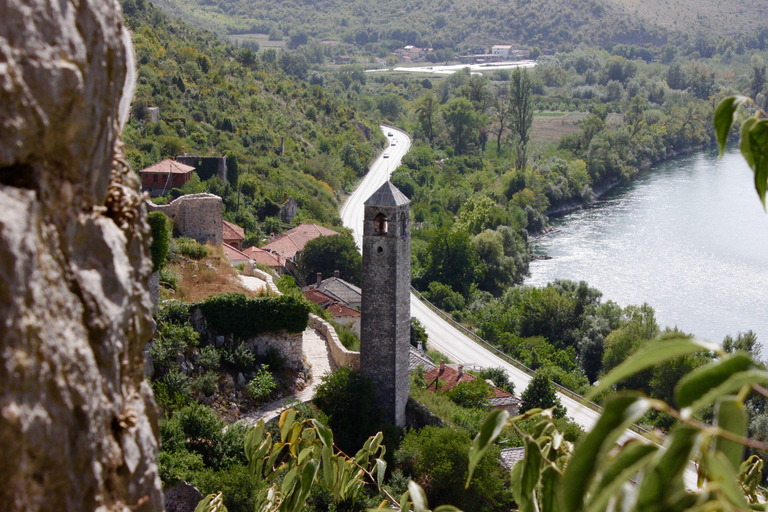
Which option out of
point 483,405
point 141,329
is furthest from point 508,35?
point 141,329

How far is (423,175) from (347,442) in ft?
117

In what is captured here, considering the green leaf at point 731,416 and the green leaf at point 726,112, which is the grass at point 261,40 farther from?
the green leaf at point 731,416

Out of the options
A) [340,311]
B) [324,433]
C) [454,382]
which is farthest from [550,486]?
[340,311]

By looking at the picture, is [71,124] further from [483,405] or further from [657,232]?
[657,232]

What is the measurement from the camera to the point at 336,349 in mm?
15234

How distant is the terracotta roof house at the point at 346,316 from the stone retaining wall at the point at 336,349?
454cm

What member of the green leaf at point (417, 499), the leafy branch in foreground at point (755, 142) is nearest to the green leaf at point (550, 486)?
the green leaf at point (417, 499)

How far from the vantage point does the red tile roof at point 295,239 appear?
89.8 feet

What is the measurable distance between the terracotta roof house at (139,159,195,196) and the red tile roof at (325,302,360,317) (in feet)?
20.0

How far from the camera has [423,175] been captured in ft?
157

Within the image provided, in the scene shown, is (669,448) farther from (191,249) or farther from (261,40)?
(261,40)

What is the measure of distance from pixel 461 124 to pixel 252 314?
45.7 meters

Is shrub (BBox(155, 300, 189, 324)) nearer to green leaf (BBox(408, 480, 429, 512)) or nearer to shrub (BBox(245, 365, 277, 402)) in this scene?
shrub (BBox(245, 365, 277, 402))

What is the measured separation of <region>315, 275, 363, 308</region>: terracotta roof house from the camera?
24.8m
